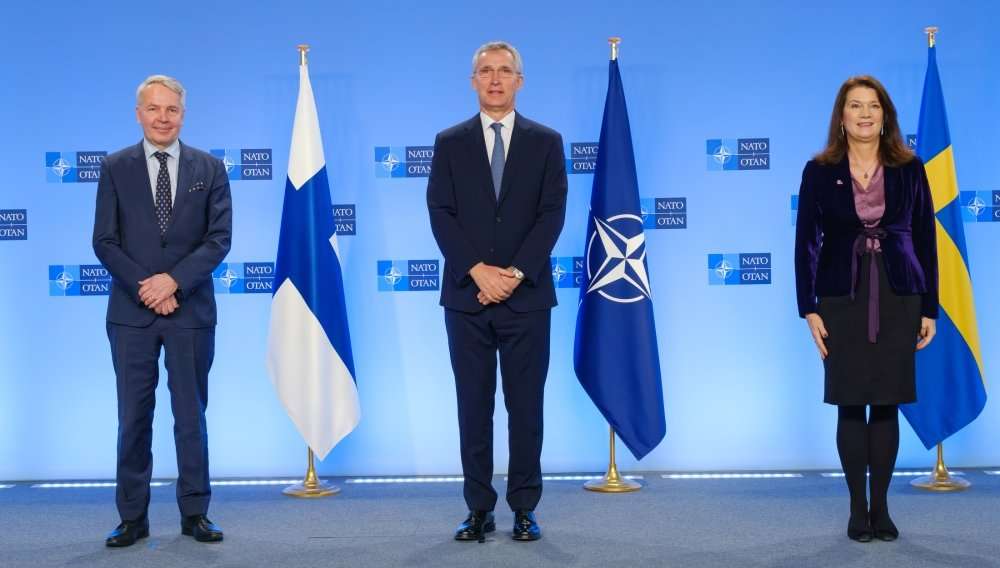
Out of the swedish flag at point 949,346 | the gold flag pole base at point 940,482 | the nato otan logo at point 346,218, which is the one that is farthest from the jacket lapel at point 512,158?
the gold flag pole base at point 940,482

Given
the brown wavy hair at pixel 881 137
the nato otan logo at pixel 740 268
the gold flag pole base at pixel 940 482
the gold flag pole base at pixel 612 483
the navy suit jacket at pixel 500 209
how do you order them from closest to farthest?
the brown wavy hair at pixel 881 137
the navy suit jacket at pixel 500 209
the gold flag pole base at pixel 940 482
the gold flag pole base at pixel 612 483
the nato otan logo at pixel 740 268

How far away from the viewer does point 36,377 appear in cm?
531

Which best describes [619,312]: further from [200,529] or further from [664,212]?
[200,529]

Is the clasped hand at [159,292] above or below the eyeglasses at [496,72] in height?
below

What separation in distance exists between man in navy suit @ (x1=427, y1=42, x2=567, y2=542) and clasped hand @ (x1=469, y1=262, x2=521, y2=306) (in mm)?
32

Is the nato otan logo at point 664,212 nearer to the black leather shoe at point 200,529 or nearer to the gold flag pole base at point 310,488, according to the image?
the gold flag pole base at point 310,488

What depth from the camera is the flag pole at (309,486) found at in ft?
15.8

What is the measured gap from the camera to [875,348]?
359 centimetres

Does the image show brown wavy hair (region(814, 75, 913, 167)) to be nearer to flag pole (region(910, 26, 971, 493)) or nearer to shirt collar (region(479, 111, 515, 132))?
shirt collar (region(479, 111, 515, 132))

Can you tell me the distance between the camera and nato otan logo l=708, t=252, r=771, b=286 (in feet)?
17.3

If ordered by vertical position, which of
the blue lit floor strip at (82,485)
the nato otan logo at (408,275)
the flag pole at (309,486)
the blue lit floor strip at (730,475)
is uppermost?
the nato otan logo at (408,275)

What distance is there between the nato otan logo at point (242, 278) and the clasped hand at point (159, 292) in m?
1.54

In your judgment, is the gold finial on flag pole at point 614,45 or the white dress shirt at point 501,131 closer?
the white dress shirt at point 501,131

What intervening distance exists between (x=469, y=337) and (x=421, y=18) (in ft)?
7.33
